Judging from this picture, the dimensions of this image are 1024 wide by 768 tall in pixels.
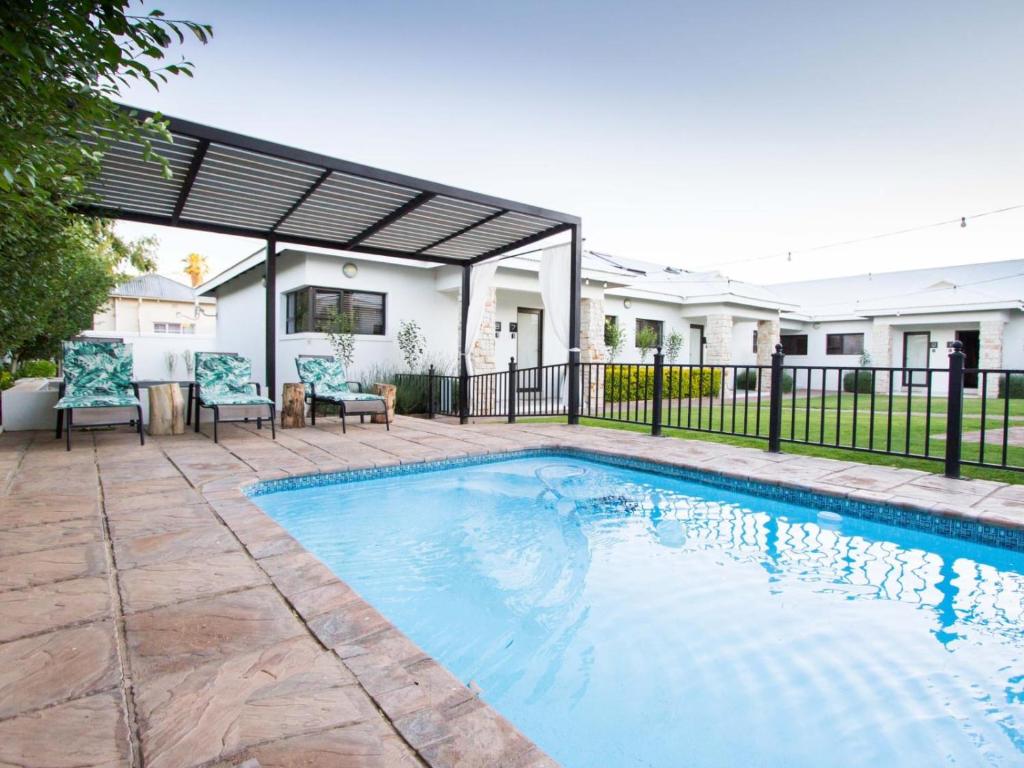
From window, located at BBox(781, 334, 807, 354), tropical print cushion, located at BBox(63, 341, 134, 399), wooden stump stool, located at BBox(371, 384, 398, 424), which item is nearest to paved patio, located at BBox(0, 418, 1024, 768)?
tropical print cushion, located at BBox(63, 341, 134, 399)

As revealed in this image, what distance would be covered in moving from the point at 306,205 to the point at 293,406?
2.52 m

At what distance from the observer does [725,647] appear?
2.37 m

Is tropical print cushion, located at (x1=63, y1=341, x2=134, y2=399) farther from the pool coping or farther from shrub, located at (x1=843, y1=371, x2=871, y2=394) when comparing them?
shrub, located at (x1=843, y1=371, x2=871, y2=394)

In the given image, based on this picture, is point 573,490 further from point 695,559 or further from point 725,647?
point 725,647

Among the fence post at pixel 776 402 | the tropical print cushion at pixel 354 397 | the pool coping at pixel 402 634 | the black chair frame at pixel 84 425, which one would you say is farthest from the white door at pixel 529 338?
the pool coping at pixel 402 634

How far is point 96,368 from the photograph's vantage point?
5961mm

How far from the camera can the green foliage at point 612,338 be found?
13.1m

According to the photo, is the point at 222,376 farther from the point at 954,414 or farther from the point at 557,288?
the point at 954,414

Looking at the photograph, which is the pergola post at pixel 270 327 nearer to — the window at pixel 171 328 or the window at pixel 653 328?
the window at pixel 653 328

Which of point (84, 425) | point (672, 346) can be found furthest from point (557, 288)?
point (672, 346)

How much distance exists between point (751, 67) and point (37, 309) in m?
9.53

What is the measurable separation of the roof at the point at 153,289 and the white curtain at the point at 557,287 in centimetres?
2148

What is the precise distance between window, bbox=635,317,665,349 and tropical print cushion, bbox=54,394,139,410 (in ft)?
36.6

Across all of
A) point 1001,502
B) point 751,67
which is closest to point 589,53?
point 751,67
